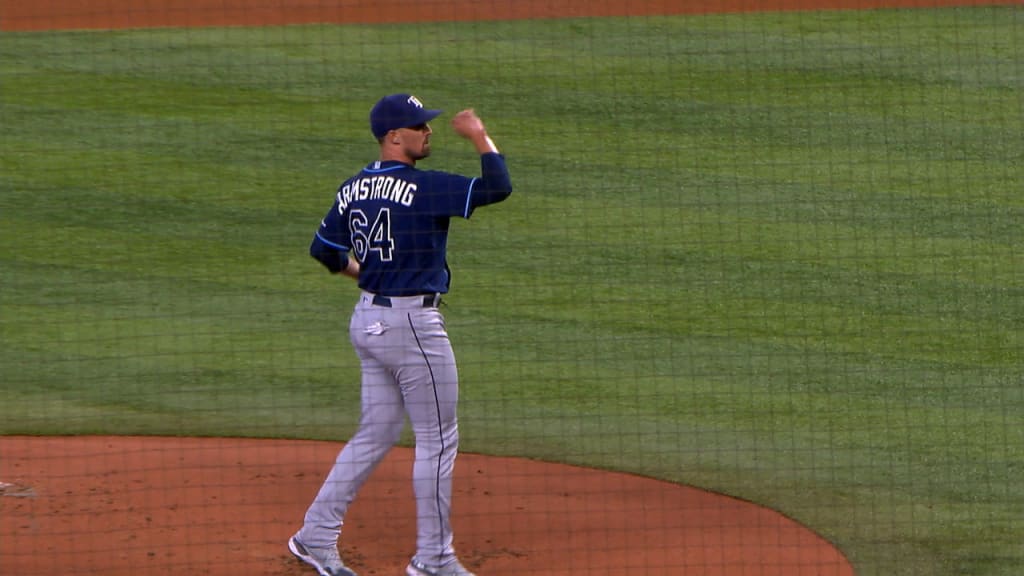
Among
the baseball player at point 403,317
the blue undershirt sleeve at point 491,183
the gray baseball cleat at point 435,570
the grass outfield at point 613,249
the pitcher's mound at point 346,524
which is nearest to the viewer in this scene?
the blue undershirt sleeve at point 491,183

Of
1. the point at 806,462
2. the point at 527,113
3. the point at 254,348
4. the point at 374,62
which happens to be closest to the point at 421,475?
the point at 806,462

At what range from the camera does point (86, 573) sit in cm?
588

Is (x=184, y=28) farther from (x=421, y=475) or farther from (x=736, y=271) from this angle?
(x=421, y=475)

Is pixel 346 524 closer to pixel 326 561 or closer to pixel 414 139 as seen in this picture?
pixel 326 561

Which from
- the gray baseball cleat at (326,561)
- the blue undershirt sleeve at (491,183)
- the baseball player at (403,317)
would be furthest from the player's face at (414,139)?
the gray baseball cleat at (326,561)

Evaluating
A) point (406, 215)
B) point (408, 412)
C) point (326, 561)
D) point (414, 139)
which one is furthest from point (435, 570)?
point (414, 139)

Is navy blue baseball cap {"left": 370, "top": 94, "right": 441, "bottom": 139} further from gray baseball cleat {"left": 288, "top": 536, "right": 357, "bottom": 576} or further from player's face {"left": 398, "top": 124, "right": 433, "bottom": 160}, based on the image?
gray baseball cleat {"left": 288, "top": 536, "right": 357, "bottom": 576}

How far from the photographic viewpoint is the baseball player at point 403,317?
5.46 m

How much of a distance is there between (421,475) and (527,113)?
6667mm

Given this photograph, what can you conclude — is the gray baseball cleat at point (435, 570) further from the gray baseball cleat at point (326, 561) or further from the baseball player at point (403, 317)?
the gray baseball cleat at point (326, 561)

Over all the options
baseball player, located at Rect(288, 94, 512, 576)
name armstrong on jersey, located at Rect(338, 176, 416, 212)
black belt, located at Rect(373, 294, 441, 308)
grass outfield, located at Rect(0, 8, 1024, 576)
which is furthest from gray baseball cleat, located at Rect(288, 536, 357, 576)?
grass outfield, located at Rect(0, 8, 1024, 576)

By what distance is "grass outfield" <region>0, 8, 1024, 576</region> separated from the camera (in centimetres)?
769

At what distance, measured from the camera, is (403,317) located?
5551 millimetres

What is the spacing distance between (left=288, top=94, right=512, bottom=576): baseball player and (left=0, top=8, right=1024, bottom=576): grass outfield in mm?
1744
